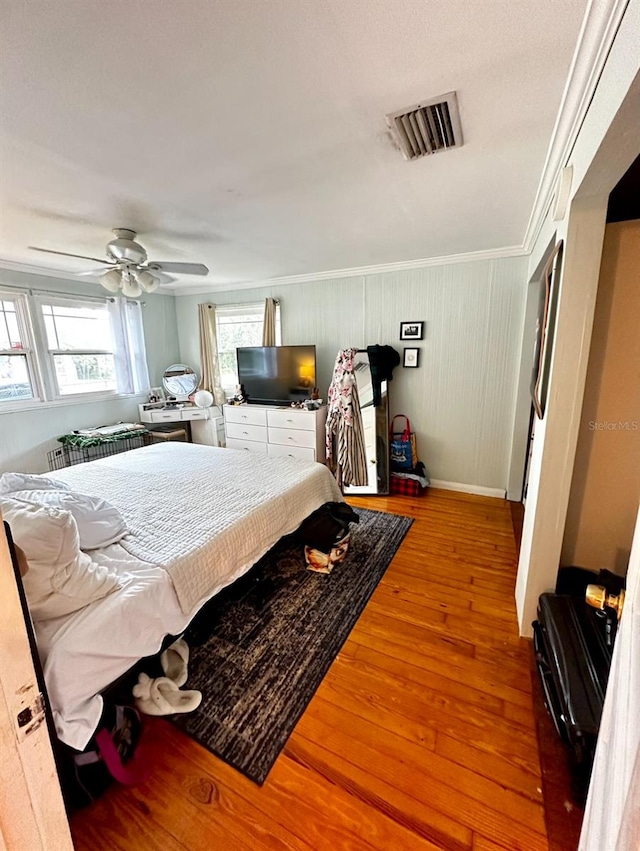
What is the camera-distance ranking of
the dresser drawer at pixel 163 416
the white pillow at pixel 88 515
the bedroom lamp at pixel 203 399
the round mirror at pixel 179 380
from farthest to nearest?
the round mirror at pixel 179 380 < the bedroom lamp at pixel 203 399 < the dresser drawer at pixel 163 416 < the white pillow at pixel 88 515

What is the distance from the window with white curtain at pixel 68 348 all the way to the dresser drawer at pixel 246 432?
141 cm

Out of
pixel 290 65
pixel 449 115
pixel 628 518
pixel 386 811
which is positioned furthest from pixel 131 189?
pixel 628 518

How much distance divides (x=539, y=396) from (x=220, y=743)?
213cm

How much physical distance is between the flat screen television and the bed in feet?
4.20

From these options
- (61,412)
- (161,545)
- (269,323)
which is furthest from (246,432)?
(161,545)

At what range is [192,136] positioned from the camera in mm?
1470

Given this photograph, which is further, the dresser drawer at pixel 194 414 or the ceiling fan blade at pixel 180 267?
the dresser drawer at pixel 194 414

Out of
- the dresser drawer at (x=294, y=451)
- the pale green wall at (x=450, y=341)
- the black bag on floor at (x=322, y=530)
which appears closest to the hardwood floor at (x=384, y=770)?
the black bag on floor at (x=322, y=530)

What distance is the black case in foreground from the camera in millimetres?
1132

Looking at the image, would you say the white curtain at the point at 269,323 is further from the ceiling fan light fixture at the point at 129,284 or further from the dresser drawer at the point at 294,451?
the ceiling fan light fixture at the point at 129,284

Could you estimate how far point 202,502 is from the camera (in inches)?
82.2

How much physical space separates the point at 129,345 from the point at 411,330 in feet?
11.5

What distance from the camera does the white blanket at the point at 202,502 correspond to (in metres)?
1.62

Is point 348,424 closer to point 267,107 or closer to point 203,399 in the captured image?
point 203,399
